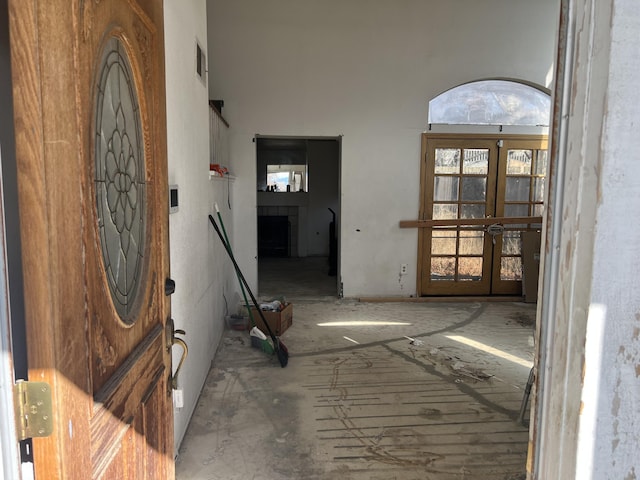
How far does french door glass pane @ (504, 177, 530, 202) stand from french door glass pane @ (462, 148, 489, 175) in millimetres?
372

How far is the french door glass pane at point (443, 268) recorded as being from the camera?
18.1ft

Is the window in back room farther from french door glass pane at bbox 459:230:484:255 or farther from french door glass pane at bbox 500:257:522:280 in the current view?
french door glass pane at bbox 500:257:522:280

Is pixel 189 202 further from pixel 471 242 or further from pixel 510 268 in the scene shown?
pixel 510 268

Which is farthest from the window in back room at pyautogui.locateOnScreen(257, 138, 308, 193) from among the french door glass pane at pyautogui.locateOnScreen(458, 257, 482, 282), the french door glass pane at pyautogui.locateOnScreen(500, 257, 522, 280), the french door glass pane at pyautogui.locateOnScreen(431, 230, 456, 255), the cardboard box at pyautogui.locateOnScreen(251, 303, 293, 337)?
the cardboard box at pyautogui.locateOnScreen(251, 303, 293, 337)

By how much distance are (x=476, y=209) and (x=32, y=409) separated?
5.45 meters

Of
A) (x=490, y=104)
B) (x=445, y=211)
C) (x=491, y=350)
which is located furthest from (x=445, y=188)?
(x=491, y=350)

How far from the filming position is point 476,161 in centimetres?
541

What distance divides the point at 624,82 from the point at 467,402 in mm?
2524

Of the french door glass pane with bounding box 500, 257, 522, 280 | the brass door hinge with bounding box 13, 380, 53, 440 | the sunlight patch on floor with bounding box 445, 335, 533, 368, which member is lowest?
the sunlight patch on floor with bounding box 445, 335, 533, 368

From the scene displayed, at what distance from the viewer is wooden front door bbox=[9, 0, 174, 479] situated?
2.24ft

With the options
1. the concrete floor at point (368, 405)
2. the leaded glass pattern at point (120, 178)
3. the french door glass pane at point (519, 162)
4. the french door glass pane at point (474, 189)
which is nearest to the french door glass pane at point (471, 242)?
the french door glass pane at point (474, 189)

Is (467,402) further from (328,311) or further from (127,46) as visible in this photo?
(127,46)

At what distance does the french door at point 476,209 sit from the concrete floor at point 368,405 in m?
1.07

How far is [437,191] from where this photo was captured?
5.44 metres
